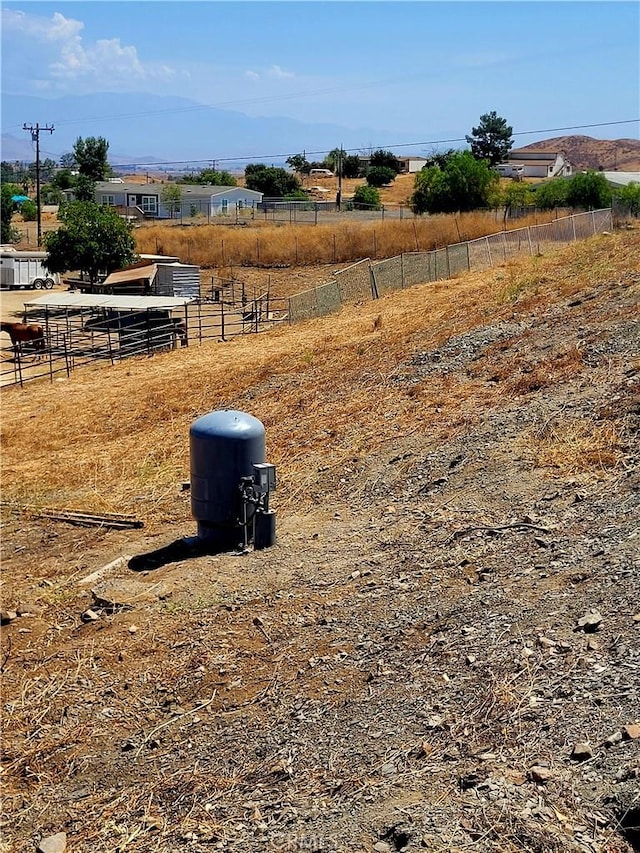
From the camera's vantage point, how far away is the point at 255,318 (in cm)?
3294

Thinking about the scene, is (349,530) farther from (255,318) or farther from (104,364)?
(255,318)

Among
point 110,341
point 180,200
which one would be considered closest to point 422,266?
point 110,341

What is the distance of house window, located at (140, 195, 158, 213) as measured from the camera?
9794 cm

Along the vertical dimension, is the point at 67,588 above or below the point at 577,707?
below

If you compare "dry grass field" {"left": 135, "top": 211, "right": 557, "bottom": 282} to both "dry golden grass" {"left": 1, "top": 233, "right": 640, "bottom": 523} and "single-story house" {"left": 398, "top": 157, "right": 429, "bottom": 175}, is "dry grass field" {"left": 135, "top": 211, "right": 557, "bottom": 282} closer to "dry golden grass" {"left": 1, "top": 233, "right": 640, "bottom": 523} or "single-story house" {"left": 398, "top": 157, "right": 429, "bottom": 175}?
"dry golden grass" {"left": 1, "top": 233, "right": 640, "bottom": 523}

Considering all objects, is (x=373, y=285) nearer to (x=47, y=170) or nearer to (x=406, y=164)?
(x=406, y=164)

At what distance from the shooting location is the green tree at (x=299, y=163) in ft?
444

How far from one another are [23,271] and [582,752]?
184 ft

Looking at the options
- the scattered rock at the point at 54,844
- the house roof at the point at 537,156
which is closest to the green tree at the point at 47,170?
the house roof at the point at 537,156

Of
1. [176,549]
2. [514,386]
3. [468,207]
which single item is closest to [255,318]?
[514,386]

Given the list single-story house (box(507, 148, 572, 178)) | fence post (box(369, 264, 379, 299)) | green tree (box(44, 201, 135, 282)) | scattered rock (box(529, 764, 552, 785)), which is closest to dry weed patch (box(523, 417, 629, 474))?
scattered rock (box(529, 764, 552, 785))

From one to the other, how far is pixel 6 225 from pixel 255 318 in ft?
175

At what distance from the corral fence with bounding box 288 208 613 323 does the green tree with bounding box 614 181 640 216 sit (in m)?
10.7

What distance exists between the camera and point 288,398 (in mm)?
16656
